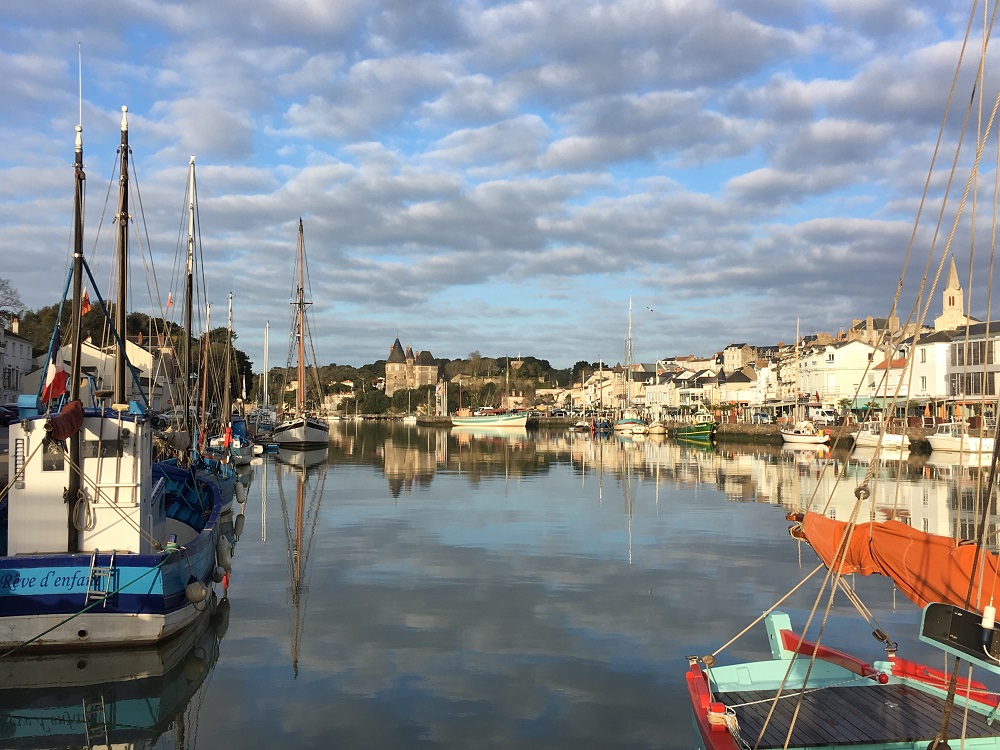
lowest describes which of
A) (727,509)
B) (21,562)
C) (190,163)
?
(727,509)

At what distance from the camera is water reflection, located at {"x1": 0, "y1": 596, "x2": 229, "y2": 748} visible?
10.3 meters

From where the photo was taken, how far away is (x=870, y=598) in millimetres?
17578

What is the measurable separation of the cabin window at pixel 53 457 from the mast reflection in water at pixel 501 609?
422cm

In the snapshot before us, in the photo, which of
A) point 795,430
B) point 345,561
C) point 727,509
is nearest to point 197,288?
point 345,561

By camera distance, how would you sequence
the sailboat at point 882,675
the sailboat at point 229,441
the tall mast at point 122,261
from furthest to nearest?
the sailboat at point 229,441 < the tall mast at point 122,261 < the sailboat at point 882,675

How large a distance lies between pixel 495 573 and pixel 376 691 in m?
7.98

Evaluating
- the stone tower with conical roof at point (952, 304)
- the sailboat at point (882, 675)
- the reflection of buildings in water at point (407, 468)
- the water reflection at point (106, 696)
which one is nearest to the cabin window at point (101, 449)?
the water reflection at point (106, 696)

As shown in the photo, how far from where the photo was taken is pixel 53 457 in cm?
1349

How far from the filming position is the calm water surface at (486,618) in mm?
10750

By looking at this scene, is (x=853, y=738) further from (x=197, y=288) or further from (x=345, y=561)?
(x=197, y=288)

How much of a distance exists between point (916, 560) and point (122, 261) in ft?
50.2

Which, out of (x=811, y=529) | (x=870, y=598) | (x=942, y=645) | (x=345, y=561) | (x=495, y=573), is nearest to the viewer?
(x=942, y=645)

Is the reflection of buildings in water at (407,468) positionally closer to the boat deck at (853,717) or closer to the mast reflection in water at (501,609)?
the mast reflection in water at (501,609)

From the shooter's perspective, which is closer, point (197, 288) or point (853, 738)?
point (853, 738)
